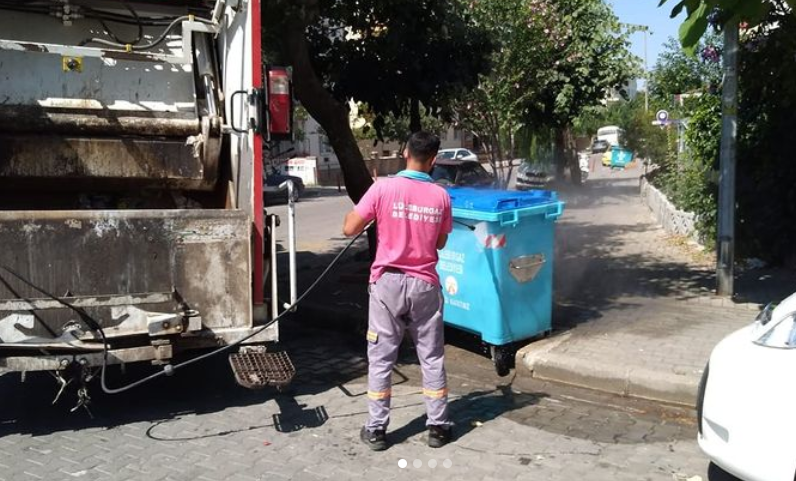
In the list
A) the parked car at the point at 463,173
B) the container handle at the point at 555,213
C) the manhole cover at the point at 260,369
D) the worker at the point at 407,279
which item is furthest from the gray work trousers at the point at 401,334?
the parked car at the point at 463,173

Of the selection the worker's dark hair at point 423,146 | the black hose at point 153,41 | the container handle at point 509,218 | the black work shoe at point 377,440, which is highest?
the black hose at point 153,41

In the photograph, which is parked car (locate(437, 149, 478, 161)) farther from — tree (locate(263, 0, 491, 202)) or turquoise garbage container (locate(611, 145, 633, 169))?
tree (locate(263, 0, 491, 202))

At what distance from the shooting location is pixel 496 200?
5.66 meters

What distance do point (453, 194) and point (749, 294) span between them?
3.63 meters

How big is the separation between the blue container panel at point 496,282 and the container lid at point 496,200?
0.37 ft

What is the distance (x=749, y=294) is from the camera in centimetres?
775

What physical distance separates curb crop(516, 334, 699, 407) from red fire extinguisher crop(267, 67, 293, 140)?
2550 mm

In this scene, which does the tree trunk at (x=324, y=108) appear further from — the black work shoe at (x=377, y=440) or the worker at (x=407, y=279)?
the black work shoe at (x=377, y=440)

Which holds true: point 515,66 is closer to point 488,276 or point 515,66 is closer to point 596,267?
point 596,267

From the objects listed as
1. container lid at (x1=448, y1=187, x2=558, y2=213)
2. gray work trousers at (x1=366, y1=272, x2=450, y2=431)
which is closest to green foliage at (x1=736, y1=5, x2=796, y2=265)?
container lid at (x1=448, y1=187, x2=558, y2=213)

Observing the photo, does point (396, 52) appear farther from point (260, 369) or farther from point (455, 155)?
point (455, 155)

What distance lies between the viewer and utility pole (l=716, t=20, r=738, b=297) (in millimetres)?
7508

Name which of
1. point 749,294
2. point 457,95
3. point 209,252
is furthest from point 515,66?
point 209,252

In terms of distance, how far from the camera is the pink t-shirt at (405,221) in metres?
4.34
